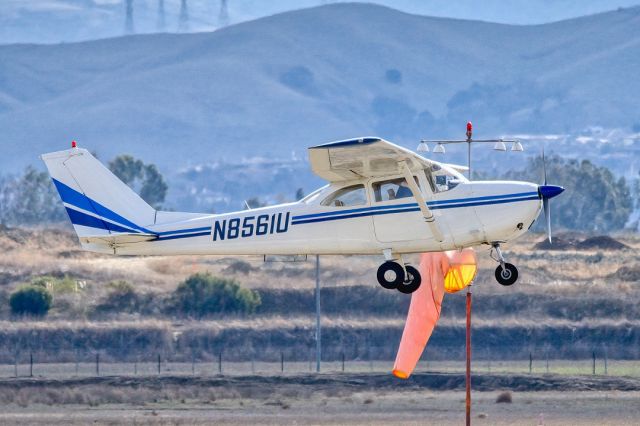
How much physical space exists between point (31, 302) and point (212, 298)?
700 centimetres

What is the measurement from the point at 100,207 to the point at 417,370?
921 inches

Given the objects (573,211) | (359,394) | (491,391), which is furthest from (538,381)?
(573,211)

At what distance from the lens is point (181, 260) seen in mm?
68562

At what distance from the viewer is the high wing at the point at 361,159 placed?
2755 cm

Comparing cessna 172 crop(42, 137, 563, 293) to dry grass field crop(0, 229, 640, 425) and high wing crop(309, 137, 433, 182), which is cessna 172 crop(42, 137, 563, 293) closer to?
high wing crop(309, 137, 433, 182)

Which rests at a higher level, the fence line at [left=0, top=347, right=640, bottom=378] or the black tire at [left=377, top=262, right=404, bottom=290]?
the black tire at [left=377, top=262, right=404, bottom=290]

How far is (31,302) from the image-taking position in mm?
62344

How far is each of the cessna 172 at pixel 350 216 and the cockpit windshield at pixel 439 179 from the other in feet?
0.06

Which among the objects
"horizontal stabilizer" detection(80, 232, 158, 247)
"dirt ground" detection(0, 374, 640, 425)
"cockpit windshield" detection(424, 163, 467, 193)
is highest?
"cockpit windshield" detection(424, 163, 467, 193)

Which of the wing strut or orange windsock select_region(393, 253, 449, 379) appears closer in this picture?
the wing strut

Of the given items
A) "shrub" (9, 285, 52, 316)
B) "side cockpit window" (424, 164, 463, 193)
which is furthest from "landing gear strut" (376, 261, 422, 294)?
"shrub" (9, 285, 52, 316)

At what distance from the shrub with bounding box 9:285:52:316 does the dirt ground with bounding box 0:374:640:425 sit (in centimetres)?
1173

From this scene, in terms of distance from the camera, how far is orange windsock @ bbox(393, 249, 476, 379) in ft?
106

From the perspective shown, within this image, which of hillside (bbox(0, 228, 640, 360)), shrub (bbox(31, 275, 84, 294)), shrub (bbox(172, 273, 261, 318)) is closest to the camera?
hillside (bbox(0, 228, 640, 360))
